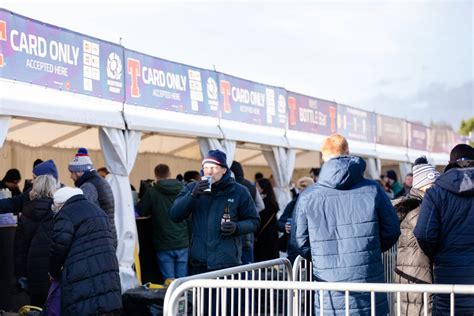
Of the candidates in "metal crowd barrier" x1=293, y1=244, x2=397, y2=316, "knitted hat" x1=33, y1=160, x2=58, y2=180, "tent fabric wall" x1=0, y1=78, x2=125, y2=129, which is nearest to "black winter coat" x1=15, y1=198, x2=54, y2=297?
"knitted hat" x1=33, y1=160, x2=58, y2=180

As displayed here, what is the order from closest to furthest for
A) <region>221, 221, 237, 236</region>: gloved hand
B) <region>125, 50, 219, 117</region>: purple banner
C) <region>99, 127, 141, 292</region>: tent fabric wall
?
1. <region>221, 221, 237, 236</region>: gloved hand
2. <region>99, 127, 141, 292</region>: tent fabric wall
3. <region>125, 50, 219, 117</region>: purple banner

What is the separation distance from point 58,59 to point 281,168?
6554 millimetres

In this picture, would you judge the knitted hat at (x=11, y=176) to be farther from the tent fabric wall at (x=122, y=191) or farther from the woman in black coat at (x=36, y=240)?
the woman in black coat at (x=36, y=240)

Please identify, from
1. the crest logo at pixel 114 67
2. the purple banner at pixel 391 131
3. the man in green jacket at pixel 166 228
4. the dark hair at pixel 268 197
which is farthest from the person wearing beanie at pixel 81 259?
the purple banner at pixel 391 131


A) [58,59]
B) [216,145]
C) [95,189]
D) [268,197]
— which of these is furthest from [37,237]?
[216,145]

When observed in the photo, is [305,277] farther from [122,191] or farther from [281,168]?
[281,168]

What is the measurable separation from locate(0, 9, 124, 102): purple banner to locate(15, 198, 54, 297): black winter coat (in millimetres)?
1687

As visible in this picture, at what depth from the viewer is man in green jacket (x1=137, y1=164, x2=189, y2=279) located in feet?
34.7

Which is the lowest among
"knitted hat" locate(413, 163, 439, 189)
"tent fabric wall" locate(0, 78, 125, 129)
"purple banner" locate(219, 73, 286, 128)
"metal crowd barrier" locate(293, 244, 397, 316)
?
"metal crowd barrier" locate(293, 244, 397, 316)

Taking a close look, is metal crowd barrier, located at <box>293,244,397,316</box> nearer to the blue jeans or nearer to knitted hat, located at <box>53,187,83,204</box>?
knitted hat, located at <box>53,187,83,204</box>

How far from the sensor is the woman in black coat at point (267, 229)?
11.0 metres

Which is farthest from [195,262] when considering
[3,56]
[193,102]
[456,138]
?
[456,138]

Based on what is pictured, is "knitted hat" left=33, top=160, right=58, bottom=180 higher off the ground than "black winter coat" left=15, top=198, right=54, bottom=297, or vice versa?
"knitted hat" left=33, top=160, right=58, bottom=180

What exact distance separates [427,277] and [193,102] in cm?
711
